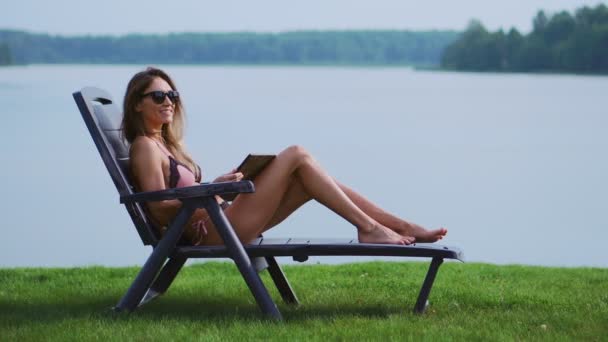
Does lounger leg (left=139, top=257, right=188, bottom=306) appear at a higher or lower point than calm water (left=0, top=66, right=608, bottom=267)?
higher

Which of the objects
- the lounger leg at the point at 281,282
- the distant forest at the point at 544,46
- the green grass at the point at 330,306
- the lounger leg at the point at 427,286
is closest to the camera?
the green grass at the point at 330,306

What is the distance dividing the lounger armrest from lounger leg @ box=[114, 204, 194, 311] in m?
0.10

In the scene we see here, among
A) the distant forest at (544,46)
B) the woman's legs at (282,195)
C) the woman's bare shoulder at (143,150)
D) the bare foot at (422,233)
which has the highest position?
the woman's bare shoulder at (143,150)

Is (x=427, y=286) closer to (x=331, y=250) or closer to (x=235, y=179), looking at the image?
(x=331, y=250)

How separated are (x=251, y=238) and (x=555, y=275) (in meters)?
2.93

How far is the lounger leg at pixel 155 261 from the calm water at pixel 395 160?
0.93 metres

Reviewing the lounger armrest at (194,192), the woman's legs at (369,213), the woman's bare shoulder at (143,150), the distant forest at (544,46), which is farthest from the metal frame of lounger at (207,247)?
the distant forest at (544,46)

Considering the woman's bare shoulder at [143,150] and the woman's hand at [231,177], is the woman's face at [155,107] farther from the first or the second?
the woman's hand at [231,177]

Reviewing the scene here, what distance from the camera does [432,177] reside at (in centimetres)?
2311

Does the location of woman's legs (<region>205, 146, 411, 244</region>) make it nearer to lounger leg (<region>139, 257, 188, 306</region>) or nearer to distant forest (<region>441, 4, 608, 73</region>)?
lounger leg (<region>139, 257, 188, 306</region>)

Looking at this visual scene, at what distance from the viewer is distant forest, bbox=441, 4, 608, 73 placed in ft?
228

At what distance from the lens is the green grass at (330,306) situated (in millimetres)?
5625

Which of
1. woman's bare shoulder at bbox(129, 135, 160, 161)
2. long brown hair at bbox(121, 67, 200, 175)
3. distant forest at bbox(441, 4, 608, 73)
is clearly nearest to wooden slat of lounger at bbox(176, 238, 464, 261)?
woman's bare shoulder at bbox(129, 135, 160, 161)

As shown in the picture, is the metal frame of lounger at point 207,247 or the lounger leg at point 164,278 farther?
the lounger leg at point 164,278
